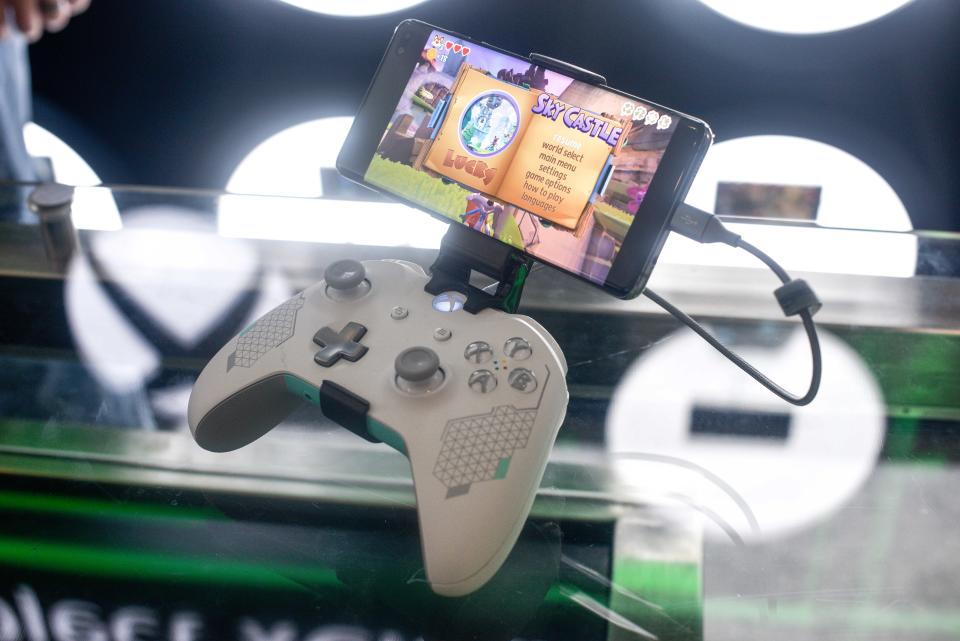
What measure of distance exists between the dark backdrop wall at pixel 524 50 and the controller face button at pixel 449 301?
1055mm

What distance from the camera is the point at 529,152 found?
787 millimetres

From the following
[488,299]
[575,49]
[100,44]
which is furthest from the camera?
[100,44]

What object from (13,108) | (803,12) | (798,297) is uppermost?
(803,12)

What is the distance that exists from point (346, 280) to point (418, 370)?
0.15m

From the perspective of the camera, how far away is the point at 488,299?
2.63 feet

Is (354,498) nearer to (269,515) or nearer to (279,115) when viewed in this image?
(269,515)

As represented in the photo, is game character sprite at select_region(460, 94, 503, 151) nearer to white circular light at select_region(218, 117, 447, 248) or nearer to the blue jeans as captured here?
white circular light at select_region(218, 117, 447, 248)

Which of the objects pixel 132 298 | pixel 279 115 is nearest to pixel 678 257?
pixel 132 298

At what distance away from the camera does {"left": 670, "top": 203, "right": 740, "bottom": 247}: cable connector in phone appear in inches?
29.7

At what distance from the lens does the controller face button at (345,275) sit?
810 millimetres

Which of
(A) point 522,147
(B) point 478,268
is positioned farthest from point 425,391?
(A) point 522,147

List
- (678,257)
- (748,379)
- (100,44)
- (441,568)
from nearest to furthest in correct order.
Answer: (441,568), (748,379), (678,257), (100,44)

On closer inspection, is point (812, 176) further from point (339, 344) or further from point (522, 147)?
point (339, 344)

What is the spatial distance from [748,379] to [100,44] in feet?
5.39
